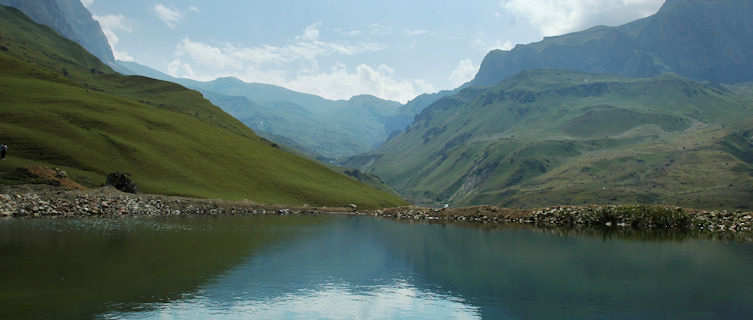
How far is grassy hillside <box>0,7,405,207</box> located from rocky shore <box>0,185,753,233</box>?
759cm

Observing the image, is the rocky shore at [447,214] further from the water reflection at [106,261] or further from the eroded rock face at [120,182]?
the water reflection at [106,261]

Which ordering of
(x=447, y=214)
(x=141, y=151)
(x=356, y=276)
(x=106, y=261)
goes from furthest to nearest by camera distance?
(x=141, y=151), (x=447, y=214), (x=106, y=261), (x=356, y=276)

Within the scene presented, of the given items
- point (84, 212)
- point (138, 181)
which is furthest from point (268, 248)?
point (138, 181)

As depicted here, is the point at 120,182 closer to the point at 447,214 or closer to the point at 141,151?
the point at 141,151

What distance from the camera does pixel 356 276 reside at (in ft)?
112

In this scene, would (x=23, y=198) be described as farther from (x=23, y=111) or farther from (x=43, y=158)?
(x=23, y=111)

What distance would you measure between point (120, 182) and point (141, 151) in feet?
73.5

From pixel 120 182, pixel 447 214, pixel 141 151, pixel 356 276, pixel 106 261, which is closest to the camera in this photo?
pixel 356 276

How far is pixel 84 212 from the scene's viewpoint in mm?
65938

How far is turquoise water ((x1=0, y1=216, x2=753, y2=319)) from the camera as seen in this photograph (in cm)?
2497

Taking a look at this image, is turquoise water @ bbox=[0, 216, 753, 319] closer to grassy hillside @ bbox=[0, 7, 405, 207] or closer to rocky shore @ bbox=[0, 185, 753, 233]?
rocky shore @ bbox=[0, 185, 753, 233]

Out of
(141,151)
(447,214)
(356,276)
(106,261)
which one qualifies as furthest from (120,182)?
(356,276)

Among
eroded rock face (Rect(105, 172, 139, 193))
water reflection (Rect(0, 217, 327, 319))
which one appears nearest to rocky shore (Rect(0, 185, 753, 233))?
eroded rock face (Rect(105, 172, 139, 193))

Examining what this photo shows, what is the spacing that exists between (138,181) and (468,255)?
6677 centimetres
